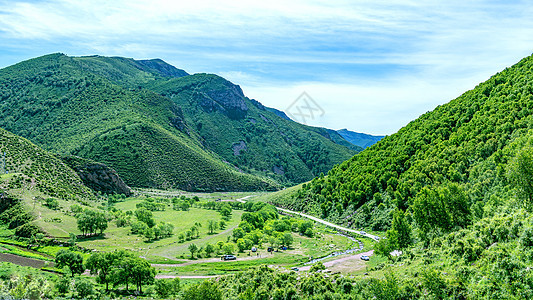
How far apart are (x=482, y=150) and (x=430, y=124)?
3659 centimetres

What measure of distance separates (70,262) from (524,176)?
233 ft

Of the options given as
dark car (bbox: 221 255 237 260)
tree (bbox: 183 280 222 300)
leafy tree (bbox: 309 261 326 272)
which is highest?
tree (bbox: 183 280 222 300)

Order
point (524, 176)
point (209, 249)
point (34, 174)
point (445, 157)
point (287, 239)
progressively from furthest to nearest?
point (34, 174) < point (287, 239) < point (209, 249) < point (445, 157) < point (524, 176)

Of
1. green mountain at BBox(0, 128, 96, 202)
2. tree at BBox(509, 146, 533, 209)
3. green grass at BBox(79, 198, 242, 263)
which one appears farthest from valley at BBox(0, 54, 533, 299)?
→ green mountain at BBox(0, 128, 96, 202)

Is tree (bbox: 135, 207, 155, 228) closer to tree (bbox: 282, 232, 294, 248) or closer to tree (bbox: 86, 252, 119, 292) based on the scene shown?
tree (bbox: 282, 232, 294, 248)

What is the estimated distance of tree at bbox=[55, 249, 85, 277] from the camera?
59312 mm

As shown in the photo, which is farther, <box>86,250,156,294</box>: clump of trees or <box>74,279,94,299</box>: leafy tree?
<box>86,250,156,294</box>: clump of trees

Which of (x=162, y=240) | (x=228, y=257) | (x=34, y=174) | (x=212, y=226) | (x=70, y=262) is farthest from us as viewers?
(x=212, y=226)

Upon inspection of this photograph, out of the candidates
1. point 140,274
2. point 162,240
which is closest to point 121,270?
point 140,274

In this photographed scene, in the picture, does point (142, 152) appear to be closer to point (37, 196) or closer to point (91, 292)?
point (37, 196)

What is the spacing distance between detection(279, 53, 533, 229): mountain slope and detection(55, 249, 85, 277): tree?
6864 cm

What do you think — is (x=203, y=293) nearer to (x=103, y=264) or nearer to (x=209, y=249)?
(x=103, y=264)

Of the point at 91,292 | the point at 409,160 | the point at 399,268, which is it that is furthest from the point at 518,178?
the point at 409,160

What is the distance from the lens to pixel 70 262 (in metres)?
59.9
